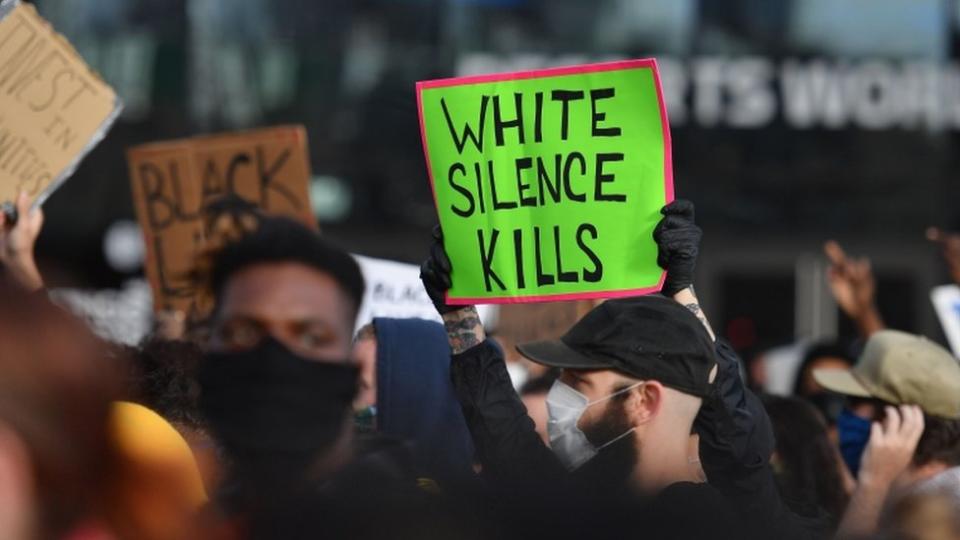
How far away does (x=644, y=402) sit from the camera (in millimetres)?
3551

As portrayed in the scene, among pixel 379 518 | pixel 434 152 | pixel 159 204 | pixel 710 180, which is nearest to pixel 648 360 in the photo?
pixel 434 152

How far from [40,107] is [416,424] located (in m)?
1.51

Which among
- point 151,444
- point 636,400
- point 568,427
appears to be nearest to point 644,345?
point 636,400

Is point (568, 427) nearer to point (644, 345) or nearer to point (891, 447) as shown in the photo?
point (644, 345)

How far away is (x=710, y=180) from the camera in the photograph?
13758 millimetres

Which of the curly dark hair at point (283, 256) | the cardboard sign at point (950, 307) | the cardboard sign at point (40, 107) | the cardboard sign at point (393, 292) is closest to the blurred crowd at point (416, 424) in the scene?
the curly dark hair at point (283, 256)

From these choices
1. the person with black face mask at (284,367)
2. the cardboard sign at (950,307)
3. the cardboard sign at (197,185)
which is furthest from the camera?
the cardboard sign at (950,307)

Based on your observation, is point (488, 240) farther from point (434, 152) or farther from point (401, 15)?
point (401, 15)

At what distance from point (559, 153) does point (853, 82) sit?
1081 centimetres

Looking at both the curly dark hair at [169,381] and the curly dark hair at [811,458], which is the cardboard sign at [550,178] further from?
the curly dark hair at [811,458]

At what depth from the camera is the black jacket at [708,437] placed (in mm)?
3463

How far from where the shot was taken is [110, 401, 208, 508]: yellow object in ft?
6.58

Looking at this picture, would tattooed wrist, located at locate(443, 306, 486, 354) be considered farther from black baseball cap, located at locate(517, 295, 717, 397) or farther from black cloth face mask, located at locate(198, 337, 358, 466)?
black cloth face mask, located at locate(198, 337, 358, 466)

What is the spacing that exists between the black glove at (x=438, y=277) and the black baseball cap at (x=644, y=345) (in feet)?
0.80
